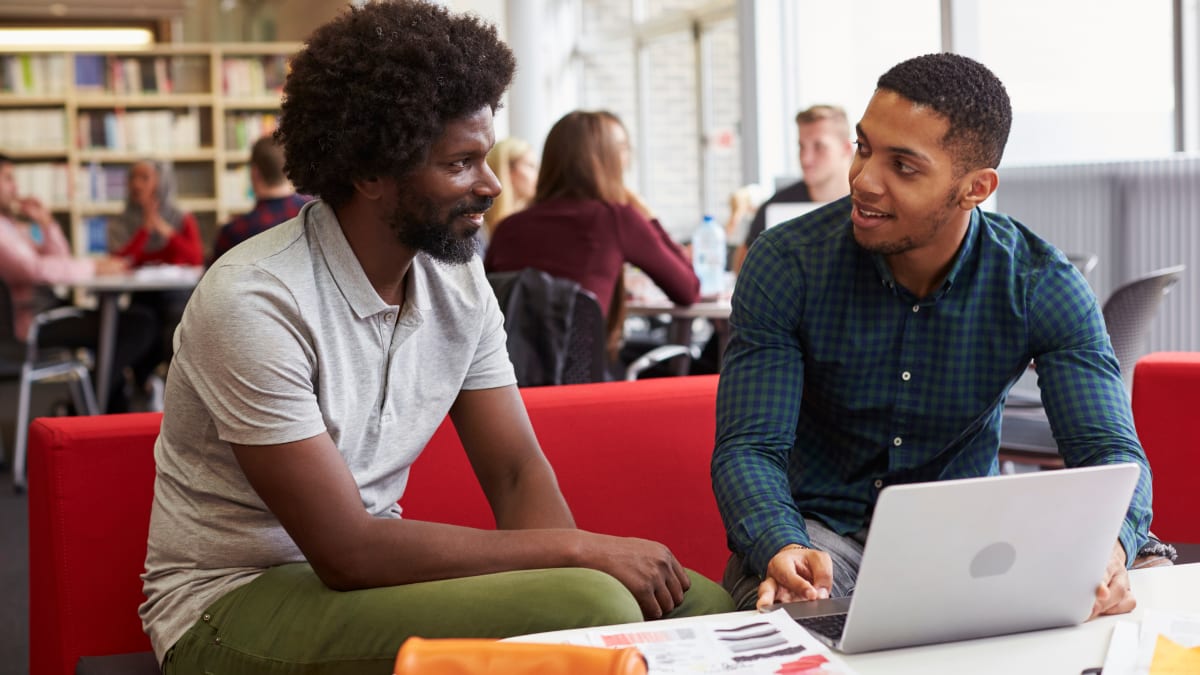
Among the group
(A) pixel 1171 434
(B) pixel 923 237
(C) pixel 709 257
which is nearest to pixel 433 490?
(B) pixel 923 237

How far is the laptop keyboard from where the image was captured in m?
1.15

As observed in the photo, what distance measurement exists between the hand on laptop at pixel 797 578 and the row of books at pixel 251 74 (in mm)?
7778

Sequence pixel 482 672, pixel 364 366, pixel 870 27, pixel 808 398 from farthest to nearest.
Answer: pixel 870 27 → pixel 808 398 → pixel 364 366 → pixel 482 672

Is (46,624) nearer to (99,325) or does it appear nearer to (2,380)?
(2,380)

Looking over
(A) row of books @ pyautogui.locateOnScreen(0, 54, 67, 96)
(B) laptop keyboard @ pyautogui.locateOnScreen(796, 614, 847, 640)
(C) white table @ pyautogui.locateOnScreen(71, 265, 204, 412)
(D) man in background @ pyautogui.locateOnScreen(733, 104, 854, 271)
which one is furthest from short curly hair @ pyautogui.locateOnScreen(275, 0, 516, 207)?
(A) row of books @ pyautogui.locateOnScreen(0, 54, 67, 96)

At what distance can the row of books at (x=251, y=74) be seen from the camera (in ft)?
28.1

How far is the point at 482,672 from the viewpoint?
0.92 m

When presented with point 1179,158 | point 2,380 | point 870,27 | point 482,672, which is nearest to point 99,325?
point 2,380

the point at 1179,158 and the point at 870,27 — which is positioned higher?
the point at 870,27

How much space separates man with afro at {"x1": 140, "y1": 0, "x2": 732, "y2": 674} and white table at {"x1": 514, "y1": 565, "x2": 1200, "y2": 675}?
0.31 meters

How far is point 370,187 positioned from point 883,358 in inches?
27.7

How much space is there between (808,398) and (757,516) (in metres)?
0.26

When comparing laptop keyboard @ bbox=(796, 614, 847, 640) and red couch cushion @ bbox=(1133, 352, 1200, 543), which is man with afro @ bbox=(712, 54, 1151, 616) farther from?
red couch cushion @ bbox=(1133, 352, 1200, 543)

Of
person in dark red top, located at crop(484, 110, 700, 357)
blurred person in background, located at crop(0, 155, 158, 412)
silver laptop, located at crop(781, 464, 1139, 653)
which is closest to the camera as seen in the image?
silver laptop, located at crop(781, 464, 1139, 653)
